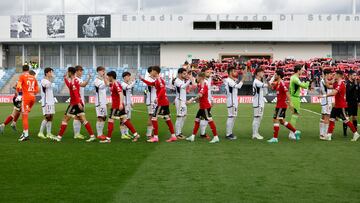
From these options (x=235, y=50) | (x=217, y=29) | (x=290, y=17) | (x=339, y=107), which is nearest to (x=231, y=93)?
(x=339, y=107)

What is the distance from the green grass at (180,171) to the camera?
7.98 meters

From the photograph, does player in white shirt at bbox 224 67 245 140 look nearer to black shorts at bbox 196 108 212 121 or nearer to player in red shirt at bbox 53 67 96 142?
black shorts at bbox 196 108 212 121

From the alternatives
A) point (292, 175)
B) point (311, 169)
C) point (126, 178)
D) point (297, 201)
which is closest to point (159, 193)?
point (126, 178)

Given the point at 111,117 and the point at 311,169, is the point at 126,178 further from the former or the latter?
the point at 111,117

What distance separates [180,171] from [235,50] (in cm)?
4500

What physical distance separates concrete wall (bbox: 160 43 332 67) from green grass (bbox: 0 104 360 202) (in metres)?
39.9

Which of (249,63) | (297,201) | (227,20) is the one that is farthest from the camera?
(227,20)

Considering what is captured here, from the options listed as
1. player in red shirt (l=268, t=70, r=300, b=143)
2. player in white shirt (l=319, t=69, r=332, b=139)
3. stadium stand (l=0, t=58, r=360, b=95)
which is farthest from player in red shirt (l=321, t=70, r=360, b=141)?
stadium stand (l=0, t=58, r=360, b=95)

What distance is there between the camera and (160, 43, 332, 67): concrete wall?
177ft

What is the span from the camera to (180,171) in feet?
32.3

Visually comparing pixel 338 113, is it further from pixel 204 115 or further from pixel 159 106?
pixel 159 106

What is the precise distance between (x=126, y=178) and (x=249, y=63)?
39013 mm

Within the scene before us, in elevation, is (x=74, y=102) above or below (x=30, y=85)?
below

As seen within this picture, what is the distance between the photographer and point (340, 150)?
1273 centimetres
